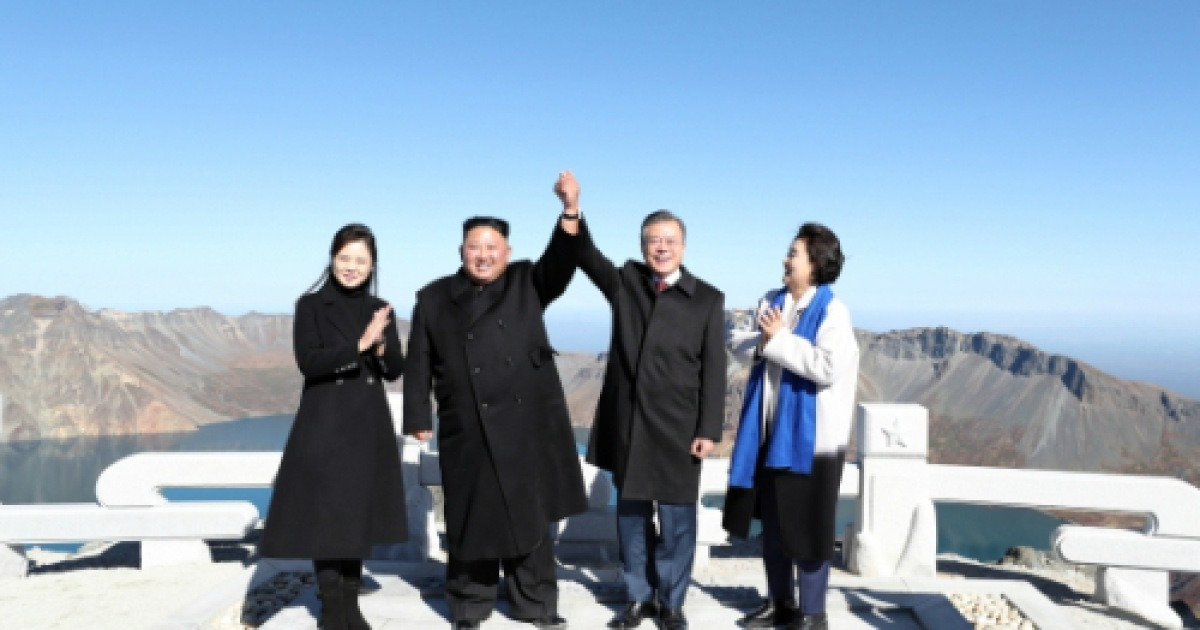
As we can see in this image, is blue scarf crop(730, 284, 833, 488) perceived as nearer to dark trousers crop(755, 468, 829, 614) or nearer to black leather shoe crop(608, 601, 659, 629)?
dark trousers crop(755, 468, 829, 614)

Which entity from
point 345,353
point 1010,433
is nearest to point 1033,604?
point 345,353

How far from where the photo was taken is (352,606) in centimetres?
393

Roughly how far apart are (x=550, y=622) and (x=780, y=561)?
110 cm

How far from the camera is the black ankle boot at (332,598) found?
3.85 m

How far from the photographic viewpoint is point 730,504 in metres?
3.97

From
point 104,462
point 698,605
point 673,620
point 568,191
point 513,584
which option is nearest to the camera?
point 568,191

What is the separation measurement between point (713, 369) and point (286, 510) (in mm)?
1955

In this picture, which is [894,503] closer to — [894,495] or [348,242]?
[894,495]

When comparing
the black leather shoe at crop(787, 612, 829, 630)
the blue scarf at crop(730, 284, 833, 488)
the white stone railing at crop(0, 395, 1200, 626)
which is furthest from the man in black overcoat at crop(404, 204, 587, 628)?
the white stone railing at crop(0, 395, 1200, 626)

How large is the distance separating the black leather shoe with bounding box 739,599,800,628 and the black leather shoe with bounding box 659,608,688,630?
328mm

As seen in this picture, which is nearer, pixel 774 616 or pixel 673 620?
pixel 673 620

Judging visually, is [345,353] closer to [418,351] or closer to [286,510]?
[418,351]

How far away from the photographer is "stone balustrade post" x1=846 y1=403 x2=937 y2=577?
5707 millimetres

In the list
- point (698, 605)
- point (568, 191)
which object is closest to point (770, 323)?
point (568, 191)
